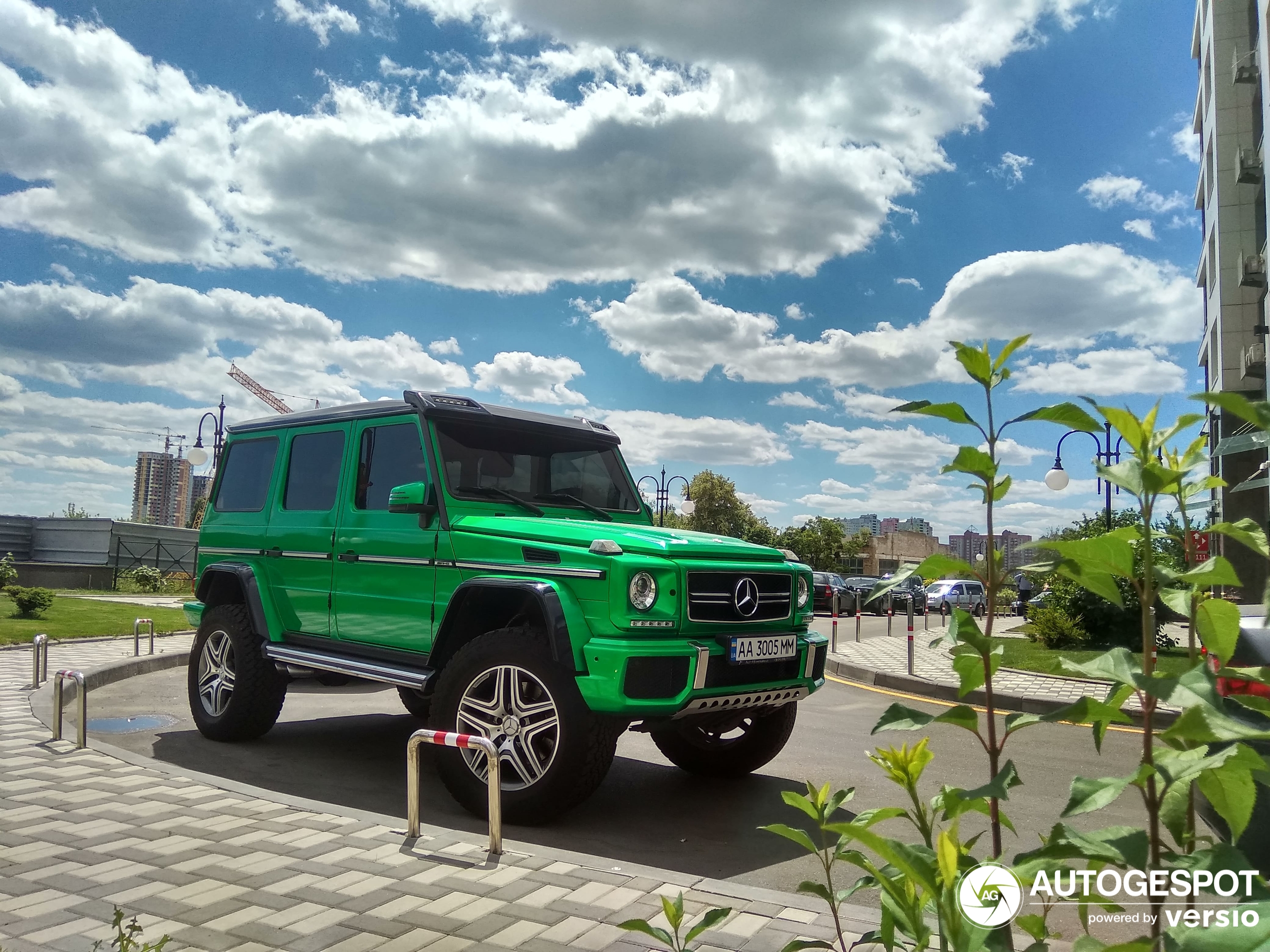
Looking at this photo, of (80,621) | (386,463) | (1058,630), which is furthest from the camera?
(1058,630)

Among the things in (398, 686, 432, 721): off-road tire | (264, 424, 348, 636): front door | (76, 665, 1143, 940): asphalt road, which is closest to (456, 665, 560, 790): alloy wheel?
(76, 665, 1143, 940): asphalt road

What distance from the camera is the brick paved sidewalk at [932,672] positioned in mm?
11219

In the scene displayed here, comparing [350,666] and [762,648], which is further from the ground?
[762,648]

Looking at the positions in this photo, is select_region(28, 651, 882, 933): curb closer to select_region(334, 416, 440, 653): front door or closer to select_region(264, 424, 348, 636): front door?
select_region(334, 416, 440, 653): front door

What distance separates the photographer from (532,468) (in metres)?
6.91

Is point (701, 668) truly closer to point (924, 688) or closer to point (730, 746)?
point (730, 746)

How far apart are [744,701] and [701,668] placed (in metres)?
0.42

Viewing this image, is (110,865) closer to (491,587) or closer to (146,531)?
(491,587)

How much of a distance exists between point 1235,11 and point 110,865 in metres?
38.4

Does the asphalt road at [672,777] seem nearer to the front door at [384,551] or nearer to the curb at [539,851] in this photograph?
the curb at [539,851]

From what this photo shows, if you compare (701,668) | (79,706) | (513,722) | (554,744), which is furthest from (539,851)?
A: (79,706)

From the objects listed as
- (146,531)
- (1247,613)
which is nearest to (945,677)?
(1247,613)

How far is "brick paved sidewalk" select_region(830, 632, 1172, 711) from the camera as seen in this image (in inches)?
442

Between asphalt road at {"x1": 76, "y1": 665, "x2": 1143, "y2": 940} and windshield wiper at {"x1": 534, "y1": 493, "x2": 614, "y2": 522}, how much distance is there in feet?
5.87
